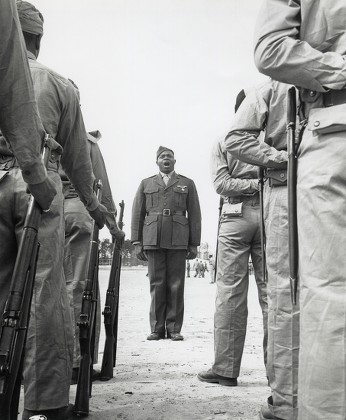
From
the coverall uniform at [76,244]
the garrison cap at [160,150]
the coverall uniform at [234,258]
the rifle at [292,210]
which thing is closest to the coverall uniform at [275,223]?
the rifle at [292,210]

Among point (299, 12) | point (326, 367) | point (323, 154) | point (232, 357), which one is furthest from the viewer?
point (232, 357)

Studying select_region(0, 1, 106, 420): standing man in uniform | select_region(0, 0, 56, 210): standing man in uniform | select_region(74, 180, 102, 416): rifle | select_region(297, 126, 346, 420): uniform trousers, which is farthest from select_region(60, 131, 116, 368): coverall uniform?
select_region(297, 126, 346, 420): uniform trousers

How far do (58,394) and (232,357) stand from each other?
5.55ft

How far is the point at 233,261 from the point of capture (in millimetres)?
4246

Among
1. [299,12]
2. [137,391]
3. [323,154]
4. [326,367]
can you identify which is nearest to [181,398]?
[137,391]

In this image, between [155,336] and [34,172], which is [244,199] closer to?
[34,172]

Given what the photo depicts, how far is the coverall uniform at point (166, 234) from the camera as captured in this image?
6.99m

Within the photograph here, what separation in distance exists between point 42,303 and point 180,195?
490 centimetres

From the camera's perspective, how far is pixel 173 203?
293 inches

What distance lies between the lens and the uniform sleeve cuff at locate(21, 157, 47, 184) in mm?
2219

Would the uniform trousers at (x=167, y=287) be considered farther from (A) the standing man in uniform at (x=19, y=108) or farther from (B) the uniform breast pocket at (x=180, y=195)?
(A) the standing man in uniform at (x=19, y=108)

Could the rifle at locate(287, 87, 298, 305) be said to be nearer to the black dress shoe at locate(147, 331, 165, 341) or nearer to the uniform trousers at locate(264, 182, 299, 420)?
the uniform trousers at locate(264, 182, 299, 420)

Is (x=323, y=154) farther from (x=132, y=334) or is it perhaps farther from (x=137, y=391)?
(x=132, y=334)

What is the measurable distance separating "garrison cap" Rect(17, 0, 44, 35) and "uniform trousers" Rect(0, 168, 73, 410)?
2.84 feet
